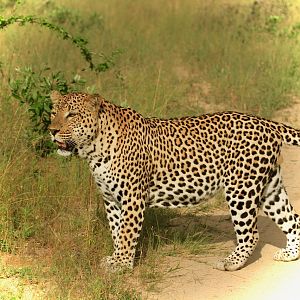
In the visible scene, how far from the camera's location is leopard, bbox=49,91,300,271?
6.95m

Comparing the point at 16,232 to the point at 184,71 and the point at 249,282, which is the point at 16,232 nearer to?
the point at 249,282

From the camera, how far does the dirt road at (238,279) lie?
6605mm

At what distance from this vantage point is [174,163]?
7.21 meters

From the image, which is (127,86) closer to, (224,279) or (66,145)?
(66,145)

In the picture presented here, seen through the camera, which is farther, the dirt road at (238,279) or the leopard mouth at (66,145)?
the leopard mouth at (66,145)

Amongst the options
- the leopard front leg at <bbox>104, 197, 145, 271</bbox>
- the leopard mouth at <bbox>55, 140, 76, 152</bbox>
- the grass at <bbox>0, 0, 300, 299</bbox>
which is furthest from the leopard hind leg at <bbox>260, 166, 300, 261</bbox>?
the leopard mouth at <bbox>55, 140, 76, 152</bbox>

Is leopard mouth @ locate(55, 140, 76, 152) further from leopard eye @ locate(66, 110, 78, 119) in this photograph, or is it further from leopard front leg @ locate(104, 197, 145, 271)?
leopard front leg @ locate(104, 197, 145, 271)

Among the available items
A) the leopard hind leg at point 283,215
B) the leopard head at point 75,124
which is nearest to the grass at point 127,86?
the leopard hind leg at point 283,215

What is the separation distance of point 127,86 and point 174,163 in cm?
432

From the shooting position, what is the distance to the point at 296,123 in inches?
450

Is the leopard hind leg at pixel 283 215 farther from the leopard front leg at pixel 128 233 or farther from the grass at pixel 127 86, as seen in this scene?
the leopard front leg at pixel 128 233

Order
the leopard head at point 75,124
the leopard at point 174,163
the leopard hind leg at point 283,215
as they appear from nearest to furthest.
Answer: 1. the leopard head at point 75,124
2. the leopard at point 174,163
3. the leopard hind leg at point 283,215

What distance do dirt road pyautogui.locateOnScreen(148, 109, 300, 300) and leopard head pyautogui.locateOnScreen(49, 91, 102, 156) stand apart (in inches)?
56.9

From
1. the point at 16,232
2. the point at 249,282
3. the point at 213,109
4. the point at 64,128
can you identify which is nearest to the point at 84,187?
the point at 16,232
